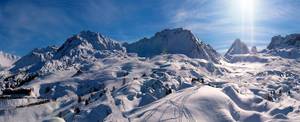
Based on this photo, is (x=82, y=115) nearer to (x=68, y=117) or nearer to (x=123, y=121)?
(x=68, y=117)

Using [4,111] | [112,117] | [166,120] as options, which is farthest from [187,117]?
[4,111]

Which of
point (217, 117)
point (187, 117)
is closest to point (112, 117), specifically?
point (187, 117)

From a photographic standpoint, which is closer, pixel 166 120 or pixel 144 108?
pixel 166 120

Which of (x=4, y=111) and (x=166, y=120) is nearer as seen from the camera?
(x=166, y=120)

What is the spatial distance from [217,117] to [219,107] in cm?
1044

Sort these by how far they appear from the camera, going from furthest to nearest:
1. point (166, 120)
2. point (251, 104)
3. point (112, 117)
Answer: point (251, 104)
point (112, 117)
point (166, 120)

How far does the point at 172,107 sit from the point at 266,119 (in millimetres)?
40635

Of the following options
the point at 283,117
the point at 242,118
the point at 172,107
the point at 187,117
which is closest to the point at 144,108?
the point at 172,107

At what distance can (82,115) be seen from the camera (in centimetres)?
18200

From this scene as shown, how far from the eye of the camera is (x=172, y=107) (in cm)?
17900

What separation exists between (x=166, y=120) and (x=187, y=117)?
30.1 ft

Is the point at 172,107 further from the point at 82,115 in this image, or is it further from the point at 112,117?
the point at 82,115

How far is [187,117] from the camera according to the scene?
167000 mm

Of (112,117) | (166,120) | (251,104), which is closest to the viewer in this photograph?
(166,120)
